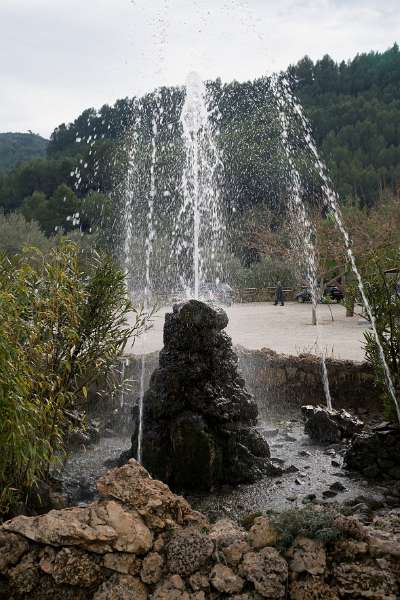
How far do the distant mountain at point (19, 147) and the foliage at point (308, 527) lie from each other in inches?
3507

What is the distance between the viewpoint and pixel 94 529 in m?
3.33

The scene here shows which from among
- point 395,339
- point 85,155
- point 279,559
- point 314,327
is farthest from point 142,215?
point 279,559

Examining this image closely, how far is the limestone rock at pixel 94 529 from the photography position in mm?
3314

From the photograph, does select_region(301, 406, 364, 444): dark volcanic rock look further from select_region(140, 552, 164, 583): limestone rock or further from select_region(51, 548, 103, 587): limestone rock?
select_region(51, 548, 103, 587): limestone rock

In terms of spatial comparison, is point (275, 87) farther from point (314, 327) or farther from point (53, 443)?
point (53, 443)

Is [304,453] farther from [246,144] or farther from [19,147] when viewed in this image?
[19,147]

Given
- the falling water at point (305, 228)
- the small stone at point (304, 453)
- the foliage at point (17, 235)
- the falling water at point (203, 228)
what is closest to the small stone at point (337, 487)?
the small stone at point (304, 453)

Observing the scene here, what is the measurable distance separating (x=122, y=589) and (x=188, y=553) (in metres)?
0.43

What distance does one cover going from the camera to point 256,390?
34.3 ft

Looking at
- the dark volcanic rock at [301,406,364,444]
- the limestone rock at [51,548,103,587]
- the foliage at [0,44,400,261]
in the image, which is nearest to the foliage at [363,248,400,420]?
the dark volcanic rock at [301,406,364,444]

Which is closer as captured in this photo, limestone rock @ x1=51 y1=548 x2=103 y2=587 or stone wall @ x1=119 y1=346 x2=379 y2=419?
limestone rock @ x1=51 y1=548 x2=103 y2=587

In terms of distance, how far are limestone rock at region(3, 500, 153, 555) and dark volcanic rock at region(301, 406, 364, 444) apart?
4.85m

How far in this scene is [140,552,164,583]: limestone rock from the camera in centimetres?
327

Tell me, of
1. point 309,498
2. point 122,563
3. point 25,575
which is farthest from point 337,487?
point 25,575
